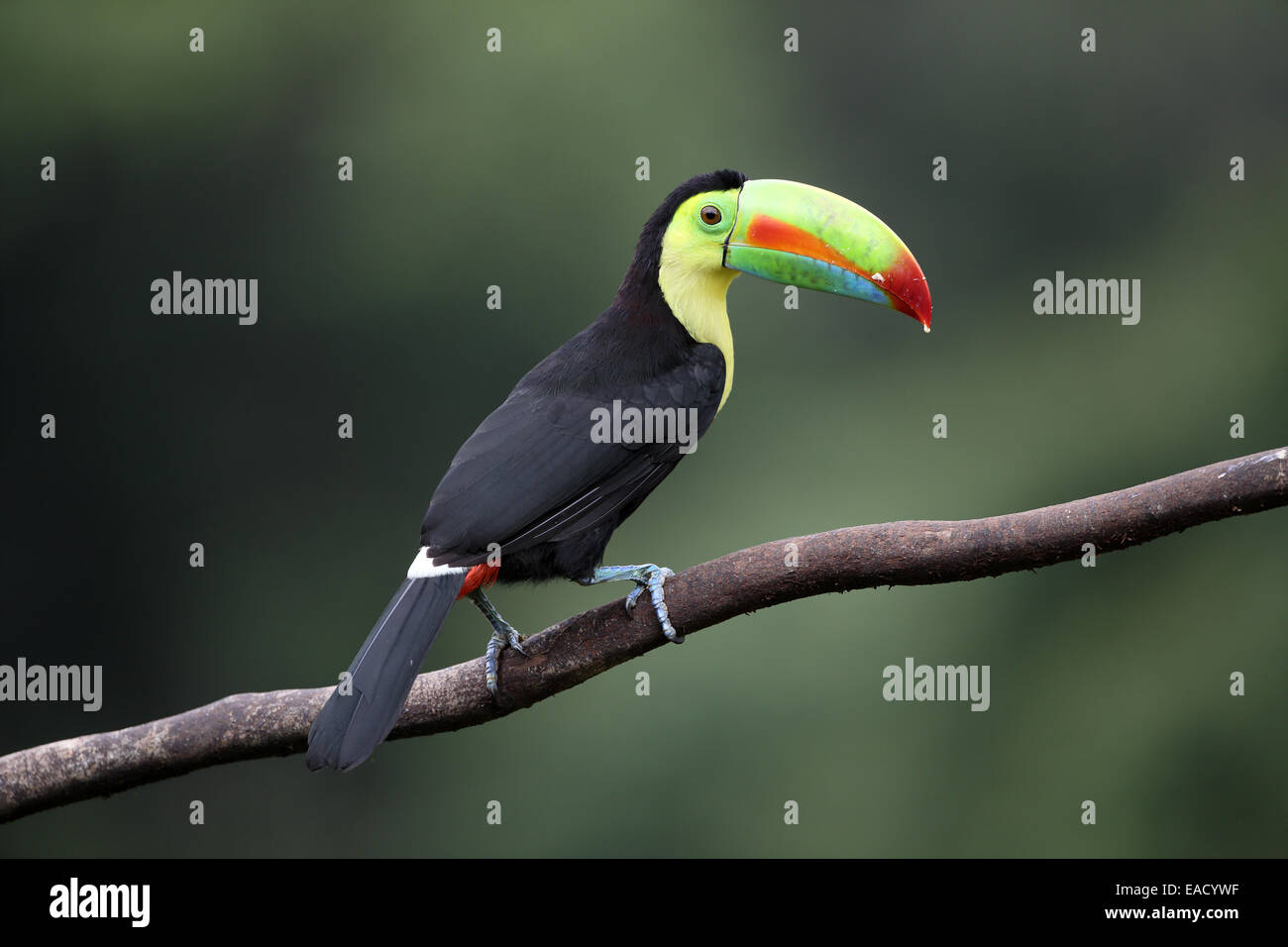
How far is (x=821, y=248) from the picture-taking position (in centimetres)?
285

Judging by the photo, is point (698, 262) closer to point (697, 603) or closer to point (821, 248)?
point (821, 248)

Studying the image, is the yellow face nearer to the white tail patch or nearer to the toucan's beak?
the toucan's beak

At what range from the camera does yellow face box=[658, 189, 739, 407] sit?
114 inches

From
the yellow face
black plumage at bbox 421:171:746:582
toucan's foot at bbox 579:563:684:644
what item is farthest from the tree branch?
the yellow face

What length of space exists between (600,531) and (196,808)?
3.04m

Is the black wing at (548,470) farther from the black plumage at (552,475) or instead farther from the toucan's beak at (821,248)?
the toucan's beak at (821,248)

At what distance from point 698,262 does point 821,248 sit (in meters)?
0.25

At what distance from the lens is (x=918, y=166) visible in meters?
5.96

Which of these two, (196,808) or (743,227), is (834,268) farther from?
(196,808)

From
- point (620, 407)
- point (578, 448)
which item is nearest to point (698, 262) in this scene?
point (620, 407)

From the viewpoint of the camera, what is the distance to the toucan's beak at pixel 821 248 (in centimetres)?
280

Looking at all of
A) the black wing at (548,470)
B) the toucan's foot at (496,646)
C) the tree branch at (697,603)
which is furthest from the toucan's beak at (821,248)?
the toucan's foot at (496,646)

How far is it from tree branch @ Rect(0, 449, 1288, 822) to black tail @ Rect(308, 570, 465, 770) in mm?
266

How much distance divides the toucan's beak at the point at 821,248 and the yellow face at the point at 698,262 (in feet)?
0.09
